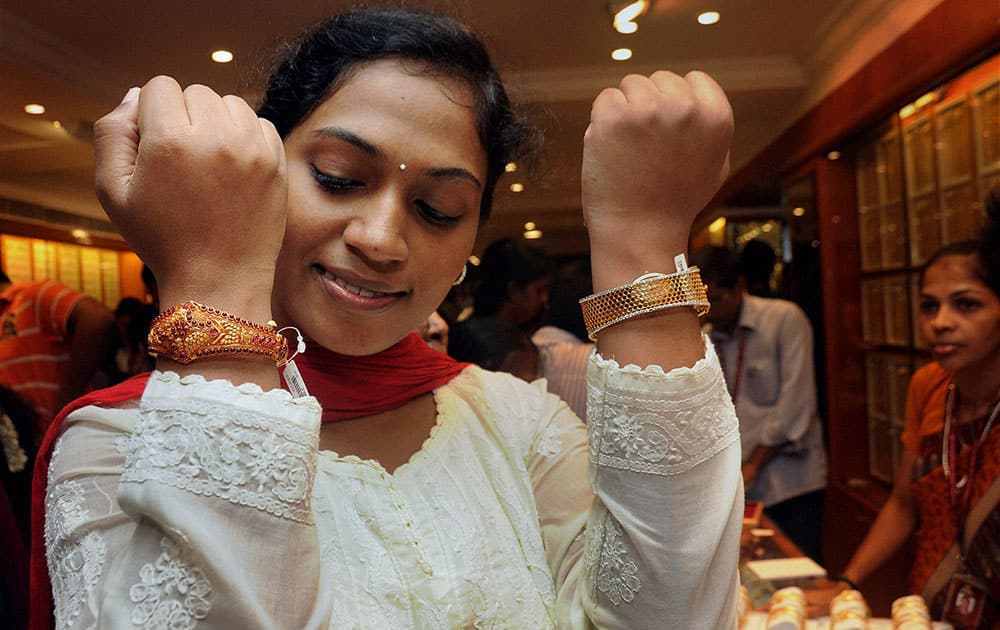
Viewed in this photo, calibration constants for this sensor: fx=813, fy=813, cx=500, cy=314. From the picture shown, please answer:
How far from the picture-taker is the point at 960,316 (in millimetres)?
2262

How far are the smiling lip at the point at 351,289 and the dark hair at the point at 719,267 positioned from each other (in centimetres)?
272

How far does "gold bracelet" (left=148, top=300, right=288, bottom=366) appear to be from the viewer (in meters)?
0.59

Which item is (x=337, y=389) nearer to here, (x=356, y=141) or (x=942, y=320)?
(x=356, y=141)

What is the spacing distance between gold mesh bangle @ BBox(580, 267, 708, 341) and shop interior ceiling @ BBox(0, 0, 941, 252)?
24cm

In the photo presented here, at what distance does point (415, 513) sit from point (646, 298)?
1.15ft

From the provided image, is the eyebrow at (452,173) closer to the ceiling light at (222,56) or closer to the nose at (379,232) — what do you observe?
the nose at (379,232)

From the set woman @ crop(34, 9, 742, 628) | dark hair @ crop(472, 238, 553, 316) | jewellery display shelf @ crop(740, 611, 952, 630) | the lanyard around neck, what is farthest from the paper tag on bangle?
dark hair @ crop(472, 238, 553, 316)

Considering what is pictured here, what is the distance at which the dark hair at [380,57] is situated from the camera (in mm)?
876

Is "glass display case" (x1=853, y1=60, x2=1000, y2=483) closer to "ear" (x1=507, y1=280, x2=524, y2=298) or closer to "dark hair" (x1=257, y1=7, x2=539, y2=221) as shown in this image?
"ear" (x1=507, y1=280, x2=524, y2=298)

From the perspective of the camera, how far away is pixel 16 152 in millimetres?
2580

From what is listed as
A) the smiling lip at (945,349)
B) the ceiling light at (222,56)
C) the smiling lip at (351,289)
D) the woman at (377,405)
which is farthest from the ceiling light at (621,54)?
the smiling lip at (351,289)

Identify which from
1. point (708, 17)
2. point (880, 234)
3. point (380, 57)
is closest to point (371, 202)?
point (380, 57)

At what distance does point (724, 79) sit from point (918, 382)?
101 inches

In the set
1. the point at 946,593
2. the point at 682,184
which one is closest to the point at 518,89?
the point at 682,184
